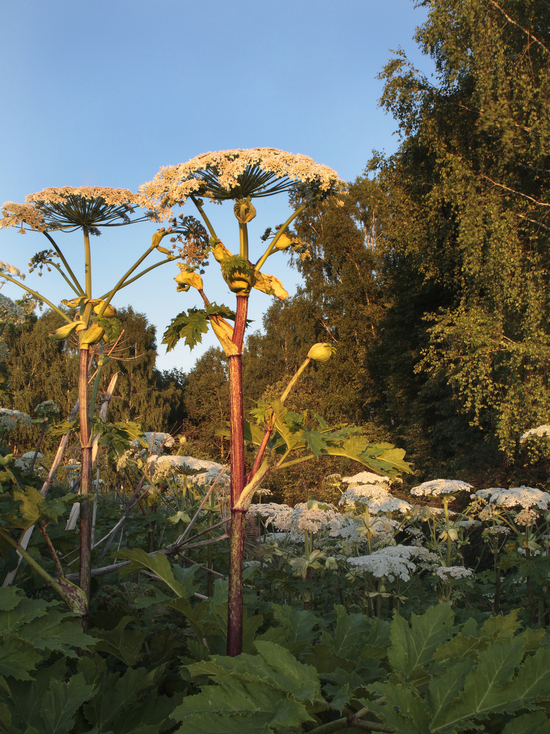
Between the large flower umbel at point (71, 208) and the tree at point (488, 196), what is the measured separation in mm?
12144

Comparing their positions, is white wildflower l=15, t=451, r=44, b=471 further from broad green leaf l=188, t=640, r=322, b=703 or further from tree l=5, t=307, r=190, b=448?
tree l=5, t=307, r=190, b=448

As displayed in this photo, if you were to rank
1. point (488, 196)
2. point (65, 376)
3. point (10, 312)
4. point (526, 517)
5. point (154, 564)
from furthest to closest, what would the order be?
1. point (65, 376)
2. point (488, 196)
3. point (10, 312)
4. point (526, 517)
5. point (154, 564)

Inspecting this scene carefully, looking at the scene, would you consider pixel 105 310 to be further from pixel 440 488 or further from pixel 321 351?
pixel 440 488

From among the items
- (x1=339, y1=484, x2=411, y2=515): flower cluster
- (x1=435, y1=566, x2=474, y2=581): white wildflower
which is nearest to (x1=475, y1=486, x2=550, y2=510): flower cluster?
(x1=339, y1=484, x2=411, y2=515): flower cluster

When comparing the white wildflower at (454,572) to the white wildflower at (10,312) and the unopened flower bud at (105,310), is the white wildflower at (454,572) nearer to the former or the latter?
the unopened flower bud at (105,310)

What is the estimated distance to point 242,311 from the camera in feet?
4.20

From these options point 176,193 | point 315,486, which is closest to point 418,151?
point 315,486

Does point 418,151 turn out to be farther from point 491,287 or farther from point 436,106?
point 491,287

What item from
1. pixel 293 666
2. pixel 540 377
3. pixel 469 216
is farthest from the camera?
pixel 469 216

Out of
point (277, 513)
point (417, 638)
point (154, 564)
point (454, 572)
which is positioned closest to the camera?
point (417, 638)

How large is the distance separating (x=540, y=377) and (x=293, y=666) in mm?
13746

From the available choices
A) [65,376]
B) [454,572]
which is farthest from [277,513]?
[65,376]

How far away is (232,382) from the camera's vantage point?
1185mm

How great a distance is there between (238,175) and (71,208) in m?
0.80
